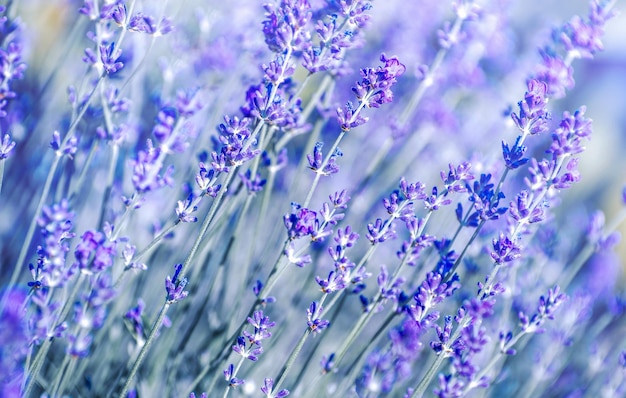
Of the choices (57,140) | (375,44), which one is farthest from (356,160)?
(57,140)

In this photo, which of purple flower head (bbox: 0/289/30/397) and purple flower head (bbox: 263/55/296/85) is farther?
purple flower head (bbox: 263/55/296/85)

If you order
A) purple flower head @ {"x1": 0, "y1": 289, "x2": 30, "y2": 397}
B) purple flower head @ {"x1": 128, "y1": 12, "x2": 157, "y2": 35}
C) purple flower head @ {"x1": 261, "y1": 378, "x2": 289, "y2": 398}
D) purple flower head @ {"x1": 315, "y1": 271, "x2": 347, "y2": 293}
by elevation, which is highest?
purple flower head @ {"x1": 128, "y1": 12, "x2": 157, "y2": 35}

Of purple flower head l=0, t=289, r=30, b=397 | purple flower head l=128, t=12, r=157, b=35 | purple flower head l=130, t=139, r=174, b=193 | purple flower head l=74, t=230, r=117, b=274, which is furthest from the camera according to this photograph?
purple flower head l=128, t=12, r=157, b=35

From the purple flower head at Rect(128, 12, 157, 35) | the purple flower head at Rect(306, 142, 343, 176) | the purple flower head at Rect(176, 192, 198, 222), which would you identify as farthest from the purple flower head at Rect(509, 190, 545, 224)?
the purple flower head at Rect(128, 12, 157, 35)

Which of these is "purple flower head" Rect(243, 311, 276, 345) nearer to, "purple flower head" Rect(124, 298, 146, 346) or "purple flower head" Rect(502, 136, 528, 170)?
"purple flower head" Rect(124, 298, 146, 346)

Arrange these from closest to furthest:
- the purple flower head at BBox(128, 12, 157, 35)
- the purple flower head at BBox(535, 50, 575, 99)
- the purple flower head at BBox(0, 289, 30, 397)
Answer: the purple flower head at BBox(0, 289, 30, 397)
the purple flower head at BBox(128, 12, 157, 35)
the purple flower head at BBox(535, 50, 575, 99)

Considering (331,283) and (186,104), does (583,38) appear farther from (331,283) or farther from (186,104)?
(186,104)

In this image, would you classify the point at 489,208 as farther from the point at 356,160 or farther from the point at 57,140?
the point at 356,160

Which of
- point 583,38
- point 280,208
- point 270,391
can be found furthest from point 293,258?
point 583,38
